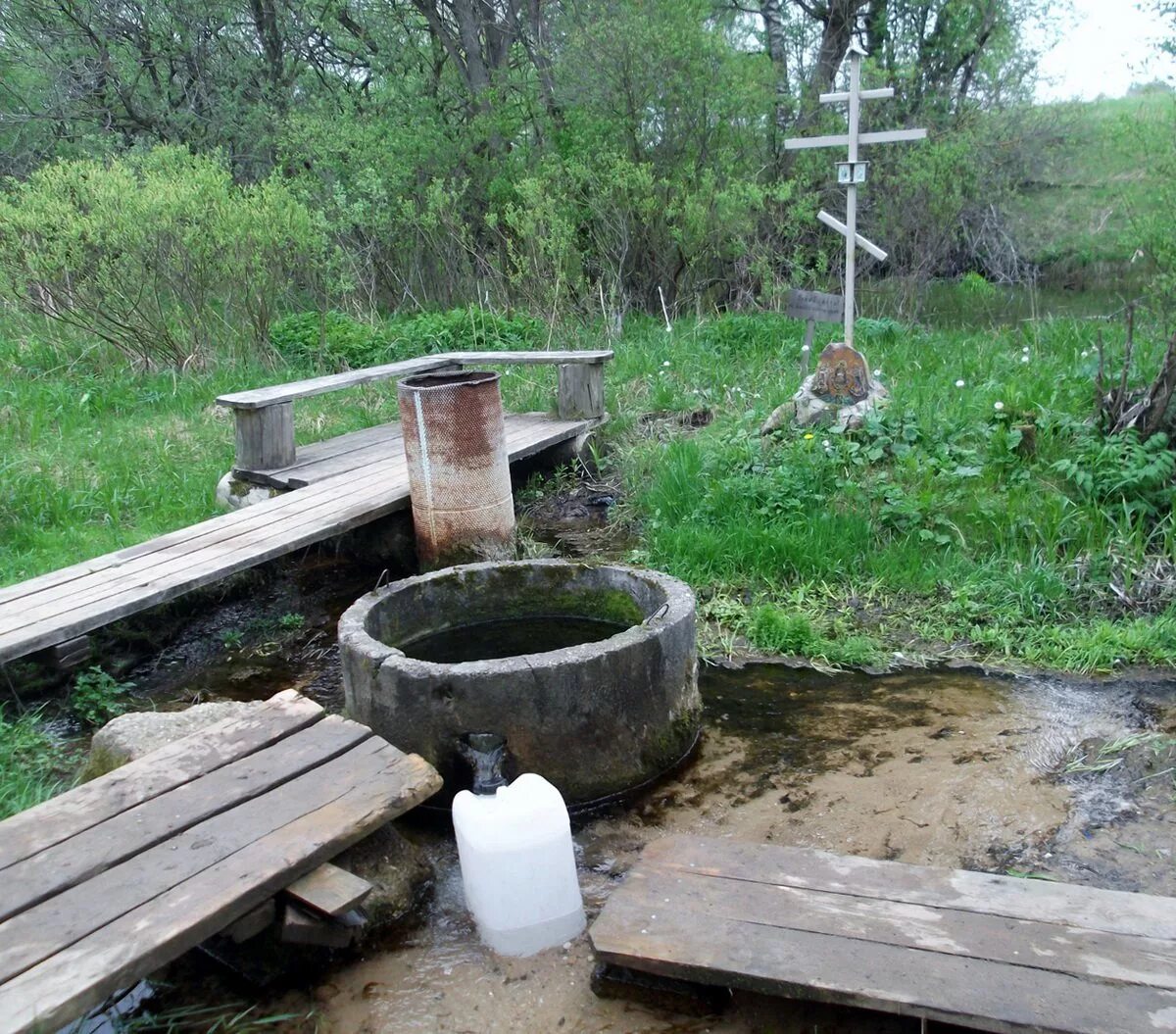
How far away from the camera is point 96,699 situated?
4426mm

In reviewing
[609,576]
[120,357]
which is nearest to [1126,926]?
[609,576]

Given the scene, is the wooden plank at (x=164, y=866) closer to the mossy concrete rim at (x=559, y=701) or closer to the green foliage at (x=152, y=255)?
the mossy concrete rim at (x=559, y=701)

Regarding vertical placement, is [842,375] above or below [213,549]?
above

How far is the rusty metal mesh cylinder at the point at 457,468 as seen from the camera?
5.24 meters

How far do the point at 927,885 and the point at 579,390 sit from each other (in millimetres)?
5263

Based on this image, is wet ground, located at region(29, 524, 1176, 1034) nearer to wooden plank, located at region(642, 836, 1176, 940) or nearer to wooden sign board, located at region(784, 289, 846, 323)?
wooden plank, located at region(642, 836, 1176, 940)

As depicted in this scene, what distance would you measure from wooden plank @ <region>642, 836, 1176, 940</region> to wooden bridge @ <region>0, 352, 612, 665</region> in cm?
→ 256

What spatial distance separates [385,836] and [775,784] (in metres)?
1.45

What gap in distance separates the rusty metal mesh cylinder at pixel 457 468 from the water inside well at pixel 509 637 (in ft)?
3.55

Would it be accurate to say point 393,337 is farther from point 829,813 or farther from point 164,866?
point 164,866

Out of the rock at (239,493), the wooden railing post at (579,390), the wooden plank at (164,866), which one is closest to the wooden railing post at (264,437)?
the rock at (239,493)

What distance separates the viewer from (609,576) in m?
4.42

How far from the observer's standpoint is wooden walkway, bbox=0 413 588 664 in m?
4.18

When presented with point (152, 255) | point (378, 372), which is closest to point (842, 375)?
point (378, 372)
